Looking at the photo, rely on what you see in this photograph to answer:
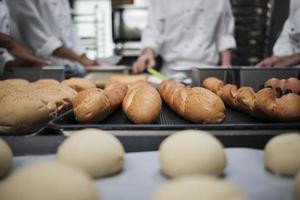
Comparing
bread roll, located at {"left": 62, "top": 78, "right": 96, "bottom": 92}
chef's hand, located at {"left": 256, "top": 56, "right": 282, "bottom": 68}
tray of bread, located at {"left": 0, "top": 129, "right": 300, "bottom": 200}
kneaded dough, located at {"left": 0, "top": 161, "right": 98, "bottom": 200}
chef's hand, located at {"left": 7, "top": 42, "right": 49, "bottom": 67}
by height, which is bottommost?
tray of bread, located at {"left": 0, "top": 129, "right": 300, "bottom": 200}

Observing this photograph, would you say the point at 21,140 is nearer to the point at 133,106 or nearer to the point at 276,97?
the point at 133,106

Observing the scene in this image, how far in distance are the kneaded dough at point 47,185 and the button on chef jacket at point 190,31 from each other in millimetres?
2380

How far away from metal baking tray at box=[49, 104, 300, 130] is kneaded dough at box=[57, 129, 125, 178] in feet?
0.51

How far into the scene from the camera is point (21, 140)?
873 mm

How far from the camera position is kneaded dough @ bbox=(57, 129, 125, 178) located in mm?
739

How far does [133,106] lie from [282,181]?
529 millimetres

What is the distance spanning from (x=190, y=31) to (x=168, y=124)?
201 centimetres

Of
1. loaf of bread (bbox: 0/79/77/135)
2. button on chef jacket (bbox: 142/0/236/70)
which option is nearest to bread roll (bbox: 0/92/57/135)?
loaf of bread (bbox: 0/79/77/135)

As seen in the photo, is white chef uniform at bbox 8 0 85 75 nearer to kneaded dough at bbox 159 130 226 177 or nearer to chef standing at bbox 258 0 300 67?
chef standing at bbox 258 0 300 67

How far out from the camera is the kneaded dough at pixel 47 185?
21.2 inches

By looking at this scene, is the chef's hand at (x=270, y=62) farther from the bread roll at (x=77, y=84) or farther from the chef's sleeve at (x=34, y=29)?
the chef's sleeve at (x=34, y=29)

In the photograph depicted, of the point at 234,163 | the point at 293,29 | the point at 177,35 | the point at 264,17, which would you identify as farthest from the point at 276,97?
the point at 264,17

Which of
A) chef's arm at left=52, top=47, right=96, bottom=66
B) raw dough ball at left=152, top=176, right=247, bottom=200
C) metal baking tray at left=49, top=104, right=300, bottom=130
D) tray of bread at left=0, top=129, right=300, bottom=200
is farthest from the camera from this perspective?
chef's arm at left=52, top=47, right=96, bottom=66

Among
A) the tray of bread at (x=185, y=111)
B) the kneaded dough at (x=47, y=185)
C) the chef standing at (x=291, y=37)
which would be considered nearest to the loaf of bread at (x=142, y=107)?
the tray of bread at (x=185, y=111)
